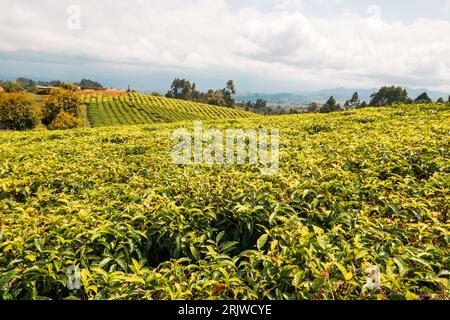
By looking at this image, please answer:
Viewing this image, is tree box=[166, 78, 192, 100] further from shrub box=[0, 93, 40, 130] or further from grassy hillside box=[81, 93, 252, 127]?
shrub box=[0, 93, 40, 130]

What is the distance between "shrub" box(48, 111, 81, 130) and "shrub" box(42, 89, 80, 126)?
16.1 feet

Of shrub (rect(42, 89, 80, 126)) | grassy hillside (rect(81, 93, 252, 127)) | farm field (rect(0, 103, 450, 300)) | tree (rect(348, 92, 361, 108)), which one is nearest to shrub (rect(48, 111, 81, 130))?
shrub (rect(42, 89, 80, 126))

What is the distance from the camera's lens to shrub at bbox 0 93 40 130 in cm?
5809

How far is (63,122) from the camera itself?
2534 inches

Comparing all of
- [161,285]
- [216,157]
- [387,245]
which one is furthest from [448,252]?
[216,157]

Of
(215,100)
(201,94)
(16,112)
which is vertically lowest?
(16,112)

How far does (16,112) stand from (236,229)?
69.1 metres

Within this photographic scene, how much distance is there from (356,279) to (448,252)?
1.51m

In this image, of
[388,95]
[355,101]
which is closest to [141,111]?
[355,101]

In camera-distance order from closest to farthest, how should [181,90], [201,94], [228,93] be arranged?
[228,93]
[201,94]
[181,90]

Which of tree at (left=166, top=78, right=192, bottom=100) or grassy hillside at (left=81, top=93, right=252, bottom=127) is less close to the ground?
tree at (left=166, top=78, right=192, bottom=100)

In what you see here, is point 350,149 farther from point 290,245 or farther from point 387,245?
point 290,245

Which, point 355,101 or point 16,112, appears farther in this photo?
point 355,101

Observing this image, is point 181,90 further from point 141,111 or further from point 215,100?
point 141,111
